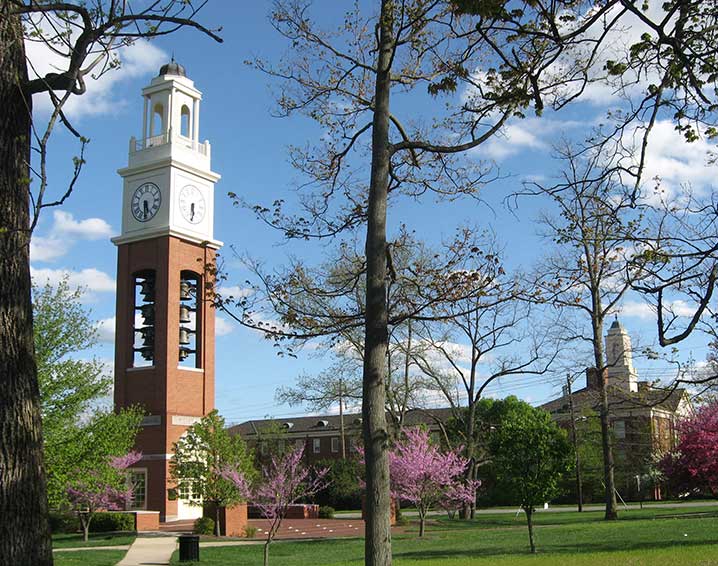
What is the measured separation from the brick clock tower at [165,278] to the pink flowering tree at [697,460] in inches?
929

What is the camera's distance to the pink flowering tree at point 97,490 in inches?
937

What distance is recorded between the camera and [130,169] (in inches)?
1740

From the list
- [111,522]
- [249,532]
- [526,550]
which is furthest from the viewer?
[111,522]

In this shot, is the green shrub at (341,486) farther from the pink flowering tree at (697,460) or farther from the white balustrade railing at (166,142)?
the pink flowering tree at (697,460)

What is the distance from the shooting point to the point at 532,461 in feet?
77.4

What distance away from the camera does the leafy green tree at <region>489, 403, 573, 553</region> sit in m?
23.4

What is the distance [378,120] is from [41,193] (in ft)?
17.2

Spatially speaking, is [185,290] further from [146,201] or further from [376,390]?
[376,390]

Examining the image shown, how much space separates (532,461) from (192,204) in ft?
86.1

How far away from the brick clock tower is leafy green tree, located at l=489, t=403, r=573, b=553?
21.1 metres

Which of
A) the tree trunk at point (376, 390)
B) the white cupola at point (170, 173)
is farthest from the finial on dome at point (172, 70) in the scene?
the tree trunk at point (376, 390)

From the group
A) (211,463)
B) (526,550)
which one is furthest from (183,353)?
(526,550)

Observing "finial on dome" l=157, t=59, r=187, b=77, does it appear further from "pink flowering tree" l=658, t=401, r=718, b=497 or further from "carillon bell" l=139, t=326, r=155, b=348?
"pink flowering tree" l=658, t=401, r=718, b=497

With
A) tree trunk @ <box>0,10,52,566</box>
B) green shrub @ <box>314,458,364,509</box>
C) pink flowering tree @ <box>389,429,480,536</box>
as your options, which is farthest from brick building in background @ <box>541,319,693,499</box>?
tree trunk @ <box>0,10,52,566</box>
